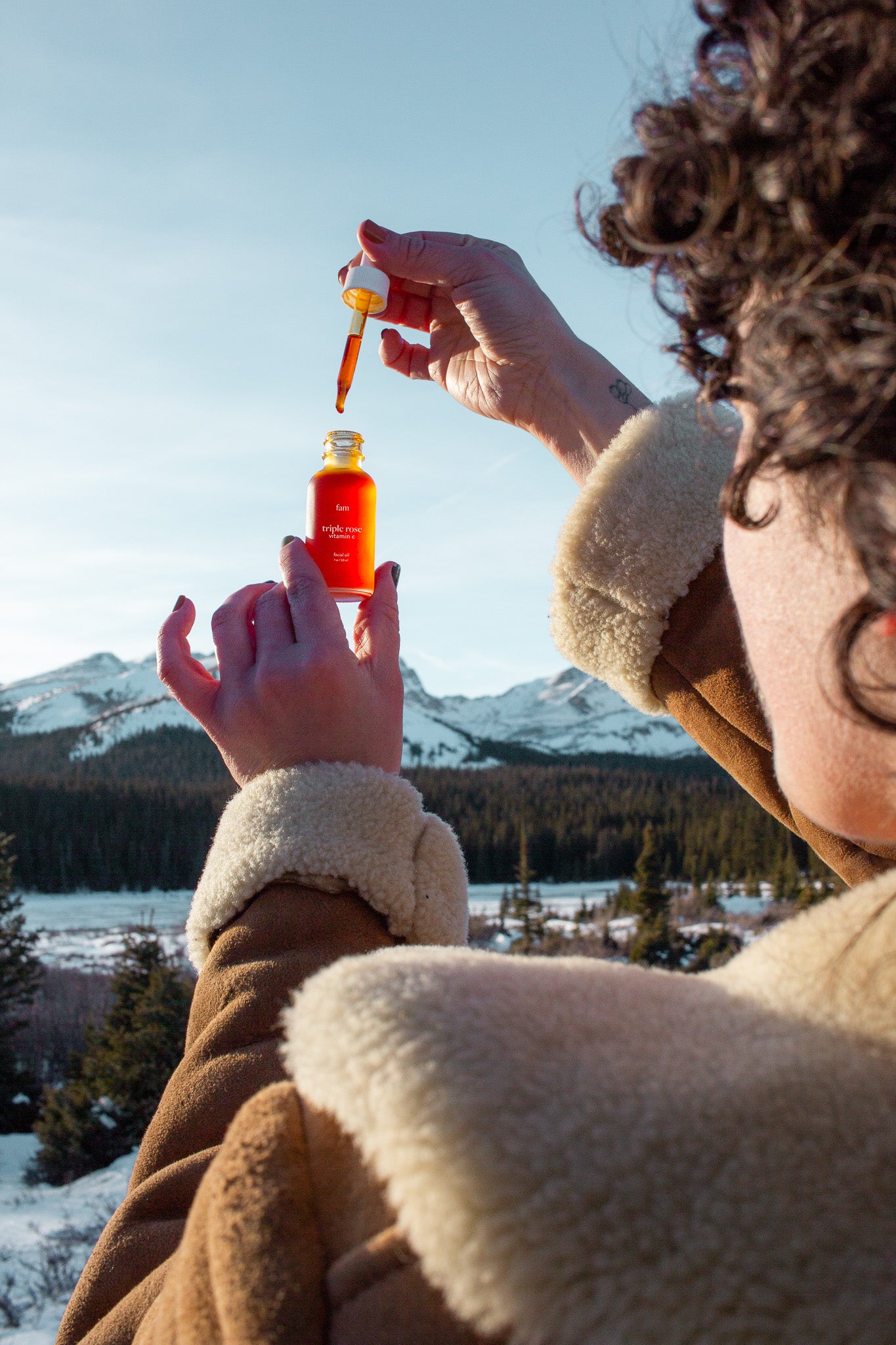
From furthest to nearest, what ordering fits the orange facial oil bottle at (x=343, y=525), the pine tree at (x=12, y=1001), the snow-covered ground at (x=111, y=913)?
1. the snow-covered ground at (x=111, y=913)
2. the pine tree at (x=12, y=1001)
3. the orange facial oil bottle at (x=343, y=525)

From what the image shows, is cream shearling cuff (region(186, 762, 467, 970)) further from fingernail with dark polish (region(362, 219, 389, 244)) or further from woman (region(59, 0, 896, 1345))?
fingernail with dark polish (region(362, 219, 389, 244))

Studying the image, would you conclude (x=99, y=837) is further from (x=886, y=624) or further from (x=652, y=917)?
(x=886, y=624)

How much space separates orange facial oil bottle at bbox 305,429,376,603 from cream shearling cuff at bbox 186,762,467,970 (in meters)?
0.74

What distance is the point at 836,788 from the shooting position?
95 centimetres

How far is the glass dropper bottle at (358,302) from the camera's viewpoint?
249cm

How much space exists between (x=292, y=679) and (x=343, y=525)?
718 millimetres

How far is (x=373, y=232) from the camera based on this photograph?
2488 millimetres

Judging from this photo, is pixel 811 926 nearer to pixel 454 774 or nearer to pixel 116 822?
pixel 116 822

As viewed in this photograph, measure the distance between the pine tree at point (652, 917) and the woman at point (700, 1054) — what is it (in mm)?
20355

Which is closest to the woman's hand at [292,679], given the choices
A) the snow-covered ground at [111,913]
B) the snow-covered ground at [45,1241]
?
the snow-covered ground at [45,1241]

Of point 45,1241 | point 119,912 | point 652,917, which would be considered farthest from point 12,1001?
point 119,912

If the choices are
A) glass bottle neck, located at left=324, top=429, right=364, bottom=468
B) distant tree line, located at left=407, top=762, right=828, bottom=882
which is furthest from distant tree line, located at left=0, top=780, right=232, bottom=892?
glass bottle neck, located at left=324, top=429, right=364, bottom=468

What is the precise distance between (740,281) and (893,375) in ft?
0.77

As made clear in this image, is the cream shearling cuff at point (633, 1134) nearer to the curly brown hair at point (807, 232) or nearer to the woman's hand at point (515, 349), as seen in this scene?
the curly brown hair at point (807, 232)
